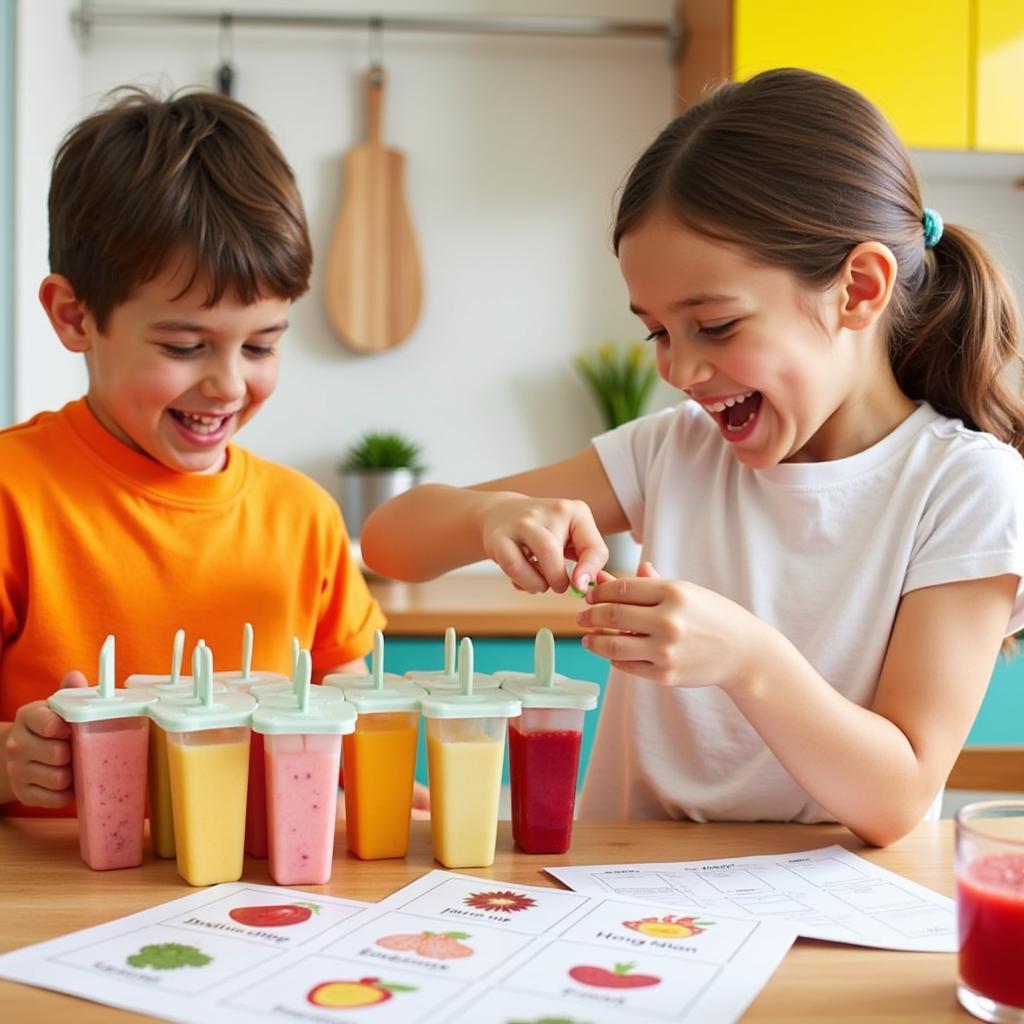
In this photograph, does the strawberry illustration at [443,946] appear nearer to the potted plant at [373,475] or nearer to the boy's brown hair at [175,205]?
the boy's brown hair at [175,205]

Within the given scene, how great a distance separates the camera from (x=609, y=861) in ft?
2.97

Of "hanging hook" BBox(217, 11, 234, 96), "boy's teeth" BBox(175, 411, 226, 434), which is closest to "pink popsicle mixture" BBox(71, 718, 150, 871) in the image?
"boy's teeth" BBox(175, 411, 226, 434)

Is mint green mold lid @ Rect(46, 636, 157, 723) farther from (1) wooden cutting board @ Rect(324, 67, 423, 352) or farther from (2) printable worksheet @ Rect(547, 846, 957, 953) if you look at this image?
(1) wooden cutting board @ Rect(324, 67, 423, 352)

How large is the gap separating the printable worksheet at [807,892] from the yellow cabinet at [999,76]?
183 cm

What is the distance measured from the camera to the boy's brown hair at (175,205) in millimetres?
1138

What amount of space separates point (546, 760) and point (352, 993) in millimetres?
288

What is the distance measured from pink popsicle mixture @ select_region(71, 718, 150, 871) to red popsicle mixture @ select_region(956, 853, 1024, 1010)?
1.77ft

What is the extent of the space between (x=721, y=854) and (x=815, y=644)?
10.9 inches

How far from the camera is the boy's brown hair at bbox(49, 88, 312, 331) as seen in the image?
1138 millimetres

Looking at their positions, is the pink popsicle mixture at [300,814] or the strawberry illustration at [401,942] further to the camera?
the pink popsicle mixture at [300,814]

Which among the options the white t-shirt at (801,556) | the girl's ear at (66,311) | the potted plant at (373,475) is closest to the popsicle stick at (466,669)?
the white t-shirt at (801,556)

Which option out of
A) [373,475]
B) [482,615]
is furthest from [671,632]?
[373,475]

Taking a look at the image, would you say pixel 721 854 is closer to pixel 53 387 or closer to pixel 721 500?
pixel 721 500

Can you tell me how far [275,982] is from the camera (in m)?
0.66
